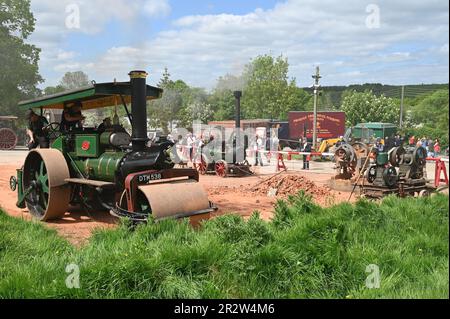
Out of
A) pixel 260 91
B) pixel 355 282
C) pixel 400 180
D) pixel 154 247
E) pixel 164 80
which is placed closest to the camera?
pixel 355 282

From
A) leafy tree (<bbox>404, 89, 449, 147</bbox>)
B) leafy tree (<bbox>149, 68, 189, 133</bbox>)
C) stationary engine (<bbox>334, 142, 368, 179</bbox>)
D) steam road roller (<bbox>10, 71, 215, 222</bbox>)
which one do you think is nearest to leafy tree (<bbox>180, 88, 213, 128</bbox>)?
leafy tree (<bbox>149, 68, 189, 133</bbox>)

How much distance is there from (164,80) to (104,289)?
47444mm

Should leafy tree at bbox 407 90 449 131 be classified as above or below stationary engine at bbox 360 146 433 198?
above

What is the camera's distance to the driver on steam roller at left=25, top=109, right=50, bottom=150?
8.66 meters

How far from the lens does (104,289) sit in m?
3.48

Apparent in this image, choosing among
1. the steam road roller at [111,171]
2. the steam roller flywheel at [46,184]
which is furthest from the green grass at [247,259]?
the steam roller flywheel at [46,184]

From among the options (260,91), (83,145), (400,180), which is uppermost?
(260,91)

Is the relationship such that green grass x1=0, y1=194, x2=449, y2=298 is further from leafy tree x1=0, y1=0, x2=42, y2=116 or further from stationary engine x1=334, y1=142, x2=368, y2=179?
leafy tree x1=0, y1=0, x2=42, y2=116

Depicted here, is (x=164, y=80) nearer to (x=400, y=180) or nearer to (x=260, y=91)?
(x=260, y=91)

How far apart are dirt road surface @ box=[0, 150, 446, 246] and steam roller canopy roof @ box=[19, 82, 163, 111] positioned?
6.15 feet

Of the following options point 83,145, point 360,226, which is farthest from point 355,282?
point 83,145

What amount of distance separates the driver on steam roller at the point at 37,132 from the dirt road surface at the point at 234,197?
4.03 feet

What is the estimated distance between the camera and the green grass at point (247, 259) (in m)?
3.46

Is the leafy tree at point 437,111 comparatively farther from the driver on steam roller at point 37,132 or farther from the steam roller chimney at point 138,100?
the driver on steam roller at point 37,132
